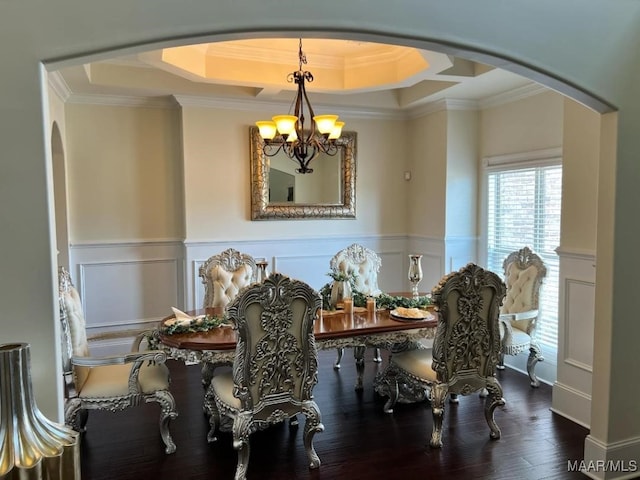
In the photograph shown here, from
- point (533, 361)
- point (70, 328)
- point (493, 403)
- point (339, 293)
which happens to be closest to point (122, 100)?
point (70, 328)

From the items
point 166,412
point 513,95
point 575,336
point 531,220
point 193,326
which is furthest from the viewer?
point 513,95

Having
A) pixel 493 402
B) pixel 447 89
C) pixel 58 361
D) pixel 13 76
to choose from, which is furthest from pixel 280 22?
pixel 447 89

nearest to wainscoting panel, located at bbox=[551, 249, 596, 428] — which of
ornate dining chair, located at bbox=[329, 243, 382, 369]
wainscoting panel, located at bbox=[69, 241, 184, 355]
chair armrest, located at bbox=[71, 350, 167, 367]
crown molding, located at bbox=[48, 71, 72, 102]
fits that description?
ornate dining chair, located at bbox=[329, 243, 382, 369]

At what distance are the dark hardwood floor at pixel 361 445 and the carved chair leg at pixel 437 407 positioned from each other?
6 centimetres

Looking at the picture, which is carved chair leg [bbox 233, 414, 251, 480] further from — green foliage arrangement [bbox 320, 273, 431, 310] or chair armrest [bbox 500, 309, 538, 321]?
chair armrest [bbox 500, 309, 538, 321]

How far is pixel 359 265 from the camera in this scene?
4.62 meters

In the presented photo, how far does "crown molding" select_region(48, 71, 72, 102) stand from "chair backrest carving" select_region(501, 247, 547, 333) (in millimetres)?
4263

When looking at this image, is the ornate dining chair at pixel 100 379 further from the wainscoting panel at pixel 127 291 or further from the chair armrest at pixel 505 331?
the chair armrest at pixel 505 331

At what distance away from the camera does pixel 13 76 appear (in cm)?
181

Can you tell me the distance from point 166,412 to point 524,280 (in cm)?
313

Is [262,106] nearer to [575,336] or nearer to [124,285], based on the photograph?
[124,285]

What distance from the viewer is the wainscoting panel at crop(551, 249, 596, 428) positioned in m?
3.42

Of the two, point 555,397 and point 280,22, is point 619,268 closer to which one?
point 555,397

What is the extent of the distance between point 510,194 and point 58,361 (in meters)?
4.49
